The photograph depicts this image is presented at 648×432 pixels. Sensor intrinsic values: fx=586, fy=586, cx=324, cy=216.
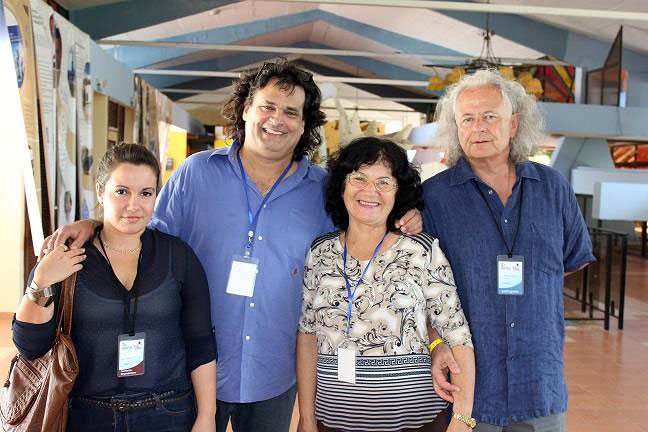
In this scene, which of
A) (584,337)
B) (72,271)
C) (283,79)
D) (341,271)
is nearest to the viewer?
(72,271)

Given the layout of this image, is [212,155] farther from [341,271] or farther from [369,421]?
[369,421]

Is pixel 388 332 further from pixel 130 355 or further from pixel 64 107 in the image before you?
pixel 64 107

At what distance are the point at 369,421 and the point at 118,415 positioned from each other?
0.71 meters

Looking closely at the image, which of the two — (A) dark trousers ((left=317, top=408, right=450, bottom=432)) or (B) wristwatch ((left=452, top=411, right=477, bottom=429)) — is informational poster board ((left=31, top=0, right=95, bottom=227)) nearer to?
(A) dark trousers ((left=317, top=408, right=450, bottom=432))

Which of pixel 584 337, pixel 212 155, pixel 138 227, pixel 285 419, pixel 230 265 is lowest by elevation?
pixel 584 337

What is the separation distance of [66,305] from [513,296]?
1303 millimetres

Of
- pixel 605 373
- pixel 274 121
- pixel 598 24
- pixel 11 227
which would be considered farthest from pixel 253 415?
pixel 598 24

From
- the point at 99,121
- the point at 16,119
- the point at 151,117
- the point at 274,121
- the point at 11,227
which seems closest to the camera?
the point at 274,121

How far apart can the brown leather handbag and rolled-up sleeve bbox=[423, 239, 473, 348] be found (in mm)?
1012

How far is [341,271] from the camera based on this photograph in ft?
5.93

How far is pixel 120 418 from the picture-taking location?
159 centimetres

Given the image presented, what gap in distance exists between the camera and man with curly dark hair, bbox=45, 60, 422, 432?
6.31 ft

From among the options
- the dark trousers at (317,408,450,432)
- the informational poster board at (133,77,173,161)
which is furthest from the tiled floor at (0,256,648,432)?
the informational poster board at (133,77,173,161)

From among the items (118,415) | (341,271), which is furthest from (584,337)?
(118,415)
